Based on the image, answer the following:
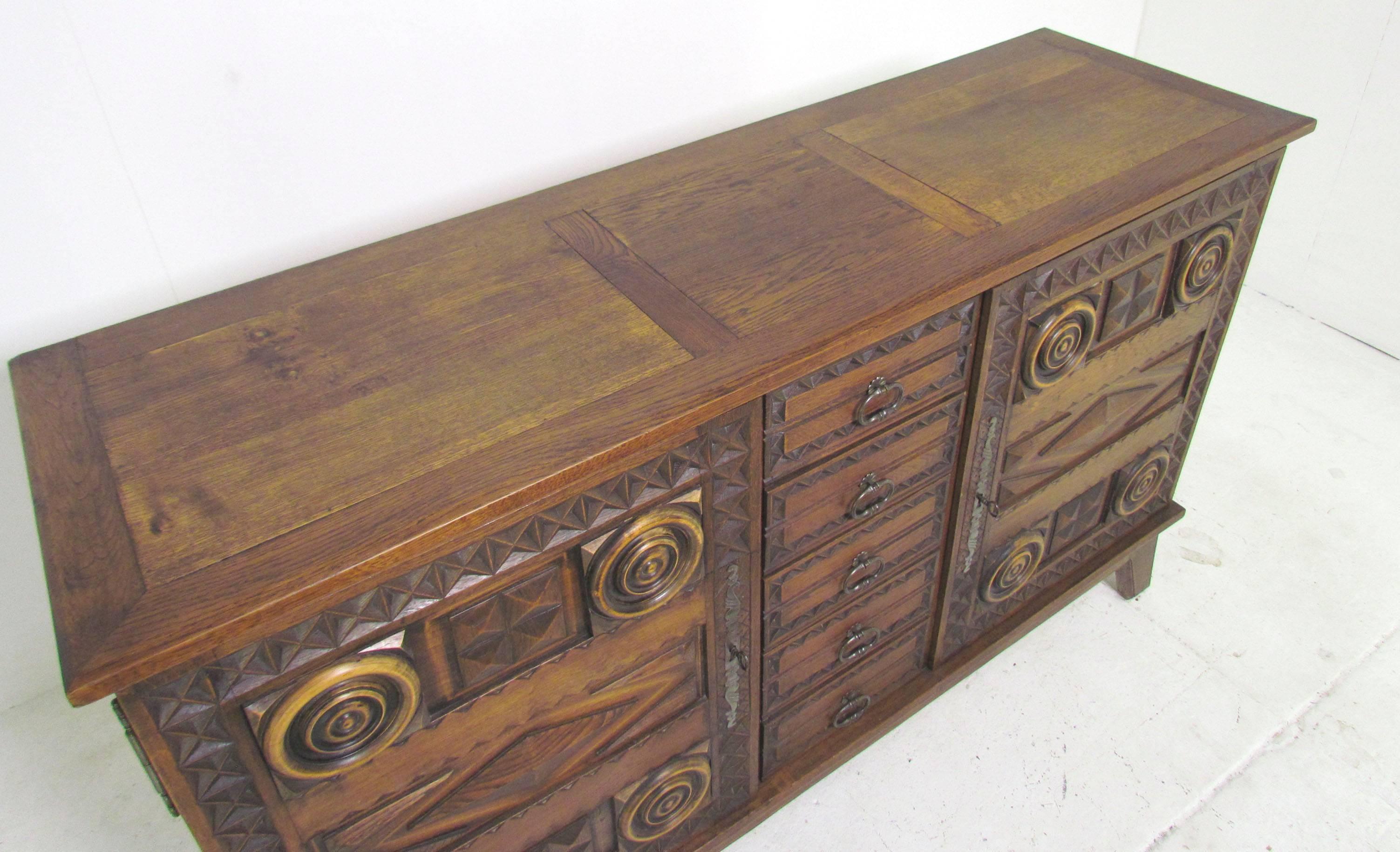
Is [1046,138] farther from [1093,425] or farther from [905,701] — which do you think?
[905,701]

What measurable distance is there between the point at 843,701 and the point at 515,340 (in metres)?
0.81

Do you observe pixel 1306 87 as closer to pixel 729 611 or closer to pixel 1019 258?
pixel 1019 258

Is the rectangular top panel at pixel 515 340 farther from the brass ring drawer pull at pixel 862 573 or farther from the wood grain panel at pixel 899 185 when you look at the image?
the brass ring drawer pull at pixel 862 573

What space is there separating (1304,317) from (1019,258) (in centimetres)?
191

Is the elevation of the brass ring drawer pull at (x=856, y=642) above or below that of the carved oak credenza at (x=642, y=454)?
below

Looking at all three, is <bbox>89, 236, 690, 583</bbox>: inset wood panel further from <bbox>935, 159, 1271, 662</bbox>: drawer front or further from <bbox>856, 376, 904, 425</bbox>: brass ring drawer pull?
<bbox>935, 159, 1271, 662</bbox>: drawer front

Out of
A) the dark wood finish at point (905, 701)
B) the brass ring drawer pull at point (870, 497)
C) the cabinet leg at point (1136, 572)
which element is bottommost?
the cabinet leg at point (1136, 572)

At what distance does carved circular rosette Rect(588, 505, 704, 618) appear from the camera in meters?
1.10

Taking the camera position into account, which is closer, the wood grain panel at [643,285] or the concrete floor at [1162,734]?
the wood grain panel at [643,285]

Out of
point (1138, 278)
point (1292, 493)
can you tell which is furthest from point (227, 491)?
point (1292, 493)

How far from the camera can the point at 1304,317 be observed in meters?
2.74

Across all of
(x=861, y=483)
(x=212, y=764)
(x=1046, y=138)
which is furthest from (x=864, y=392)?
(x=212, y=764)

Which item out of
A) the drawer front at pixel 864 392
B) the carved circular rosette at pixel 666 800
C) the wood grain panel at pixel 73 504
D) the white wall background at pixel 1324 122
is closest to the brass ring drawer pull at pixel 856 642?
the carved circular rosette at pixel 666 800

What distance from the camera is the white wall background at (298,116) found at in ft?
4.15
